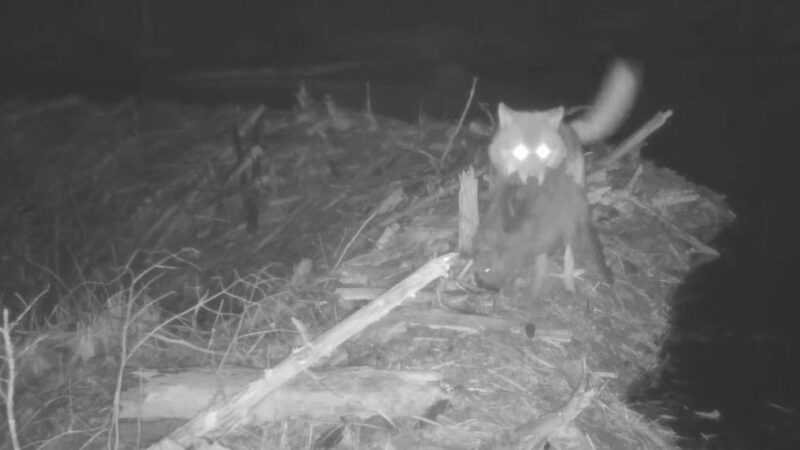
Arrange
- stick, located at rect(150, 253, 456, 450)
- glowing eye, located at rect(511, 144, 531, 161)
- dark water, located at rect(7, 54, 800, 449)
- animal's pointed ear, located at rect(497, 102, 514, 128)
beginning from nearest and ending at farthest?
1. stick, located at rect(150, 253, 456, 450)
2. dark water, located at rect(7, 54, 800, 449)
3. glowing eye, located at rect(511, 144, 531, 161)
4. animal's pointed ear, located at rect(497, 102, 514, 128)

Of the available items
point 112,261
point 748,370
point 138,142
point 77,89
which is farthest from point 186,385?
point 77,89

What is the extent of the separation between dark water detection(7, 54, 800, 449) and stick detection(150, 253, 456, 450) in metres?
1.89

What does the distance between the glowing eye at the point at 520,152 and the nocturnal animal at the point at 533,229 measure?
0.63 feet

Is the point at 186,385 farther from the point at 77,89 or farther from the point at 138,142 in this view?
the point at 77,89

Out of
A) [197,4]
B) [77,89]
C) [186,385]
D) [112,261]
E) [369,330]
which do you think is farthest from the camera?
[197,4]

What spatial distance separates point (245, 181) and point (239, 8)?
536 inches

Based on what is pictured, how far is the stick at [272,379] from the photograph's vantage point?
4.00m

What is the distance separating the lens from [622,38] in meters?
22.0

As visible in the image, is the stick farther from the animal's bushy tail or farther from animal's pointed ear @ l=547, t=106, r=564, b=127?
the animal's bushy tail

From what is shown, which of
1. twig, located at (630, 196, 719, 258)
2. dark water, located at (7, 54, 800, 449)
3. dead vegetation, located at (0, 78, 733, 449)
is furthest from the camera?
twig, located at (630, 196, 719, 258)

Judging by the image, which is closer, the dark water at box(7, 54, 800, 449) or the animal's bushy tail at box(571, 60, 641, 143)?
the dark water at box(7, 54, 800, 449)

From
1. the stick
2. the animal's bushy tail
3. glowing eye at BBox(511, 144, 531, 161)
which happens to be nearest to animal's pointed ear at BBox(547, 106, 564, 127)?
glowing eye at BBox(511, 144, 531, 161)

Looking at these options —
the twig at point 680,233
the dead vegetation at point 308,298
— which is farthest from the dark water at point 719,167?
the dead vegetation at point 308,298

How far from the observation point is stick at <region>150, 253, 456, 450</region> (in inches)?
158
